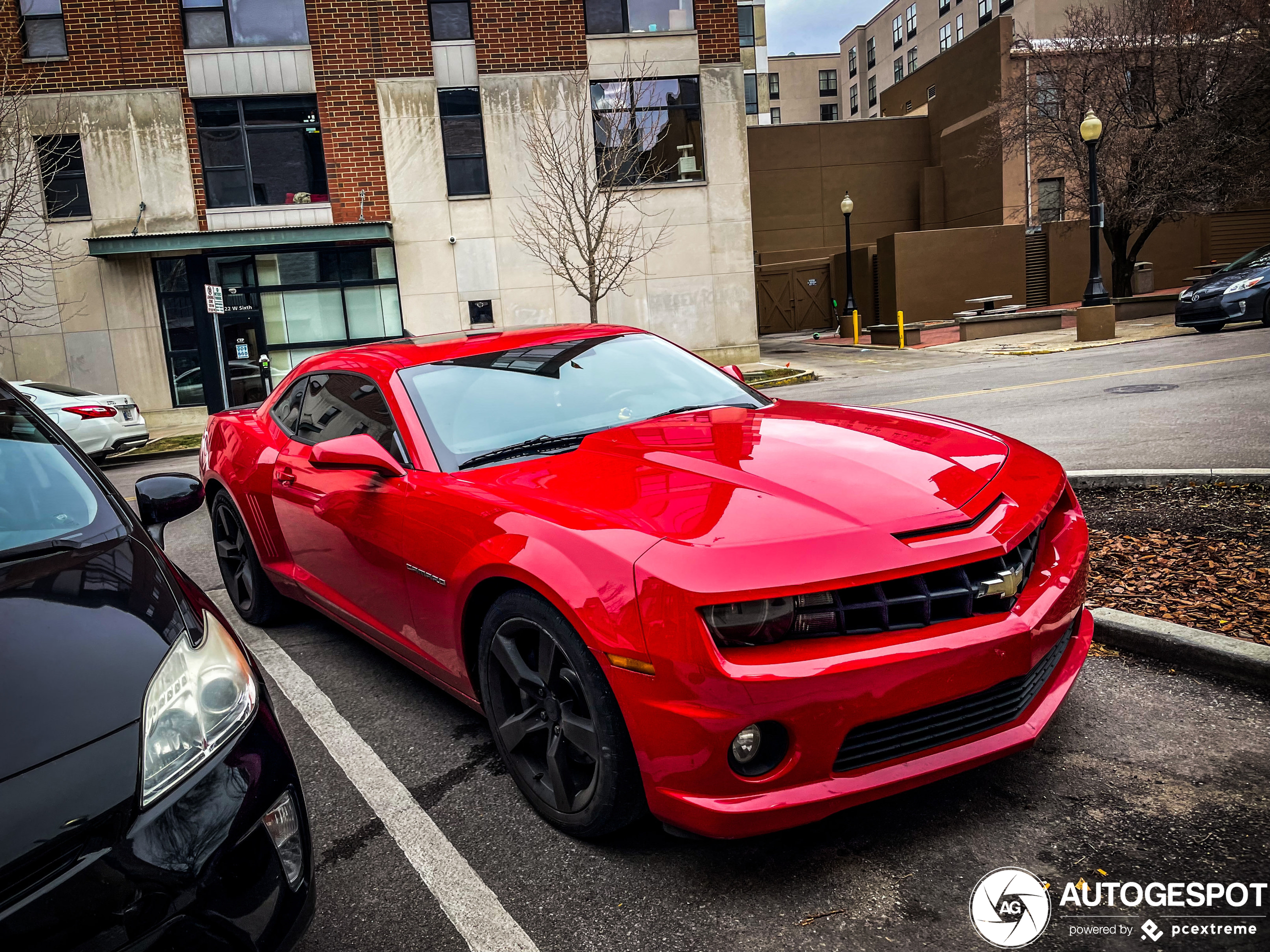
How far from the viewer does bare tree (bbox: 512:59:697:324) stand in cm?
1984

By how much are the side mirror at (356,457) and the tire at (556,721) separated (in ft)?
2.57

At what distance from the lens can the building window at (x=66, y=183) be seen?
63.8 ft

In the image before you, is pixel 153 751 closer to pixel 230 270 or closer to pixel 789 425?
pixel 789 425

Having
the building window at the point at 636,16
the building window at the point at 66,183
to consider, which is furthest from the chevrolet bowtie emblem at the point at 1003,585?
the building window at the point at 66,183

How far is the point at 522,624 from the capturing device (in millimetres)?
2678

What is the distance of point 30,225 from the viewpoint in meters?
19.4

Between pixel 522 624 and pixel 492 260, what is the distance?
63.8 ft

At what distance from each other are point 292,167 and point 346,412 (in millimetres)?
18960

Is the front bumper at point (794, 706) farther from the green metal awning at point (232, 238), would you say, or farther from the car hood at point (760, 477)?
the green metal awning at point (232, 238)

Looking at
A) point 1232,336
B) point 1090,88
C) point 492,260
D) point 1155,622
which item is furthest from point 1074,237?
point 1155,622

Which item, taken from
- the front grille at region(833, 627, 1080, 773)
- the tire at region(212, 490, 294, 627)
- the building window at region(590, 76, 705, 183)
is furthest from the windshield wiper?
the building window at region(590, 76, 705, 183)

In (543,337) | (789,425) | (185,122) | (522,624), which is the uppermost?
(185,122)

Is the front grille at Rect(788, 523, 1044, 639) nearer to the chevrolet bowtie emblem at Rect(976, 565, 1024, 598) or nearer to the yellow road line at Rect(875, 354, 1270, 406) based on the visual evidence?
the chevrolet bowtie emblem at Rect(976, 565, 1024, 598)

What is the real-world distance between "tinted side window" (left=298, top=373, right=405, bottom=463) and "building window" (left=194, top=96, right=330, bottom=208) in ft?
59.2
